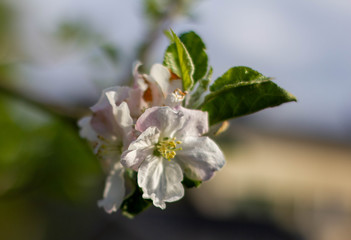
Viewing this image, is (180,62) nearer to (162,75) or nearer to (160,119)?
(162,75)

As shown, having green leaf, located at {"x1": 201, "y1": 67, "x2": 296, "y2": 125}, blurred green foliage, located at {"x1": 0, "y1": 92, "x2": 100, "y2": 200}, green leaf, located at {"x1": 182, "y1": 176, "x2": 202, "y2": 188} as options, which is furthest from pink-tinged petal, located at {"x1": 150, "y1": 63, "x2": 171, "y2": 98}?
blurred green foliage, located at {"x1": 0, "y1": 92, "x2": 100, "y2": 200}

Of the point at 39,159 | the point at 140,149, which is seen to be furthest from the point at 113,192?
the point at 39,159

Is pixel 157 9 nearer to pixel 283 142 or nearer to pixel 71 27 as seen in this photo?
pixel 71 27

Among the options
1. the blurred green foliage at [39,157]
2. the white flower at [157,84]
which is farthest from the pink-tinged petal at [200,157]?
the blurred green foliage at [39,157]

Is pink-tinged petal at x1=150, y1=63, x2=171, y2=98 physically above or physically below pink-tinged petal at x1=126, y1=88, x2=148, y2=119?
above

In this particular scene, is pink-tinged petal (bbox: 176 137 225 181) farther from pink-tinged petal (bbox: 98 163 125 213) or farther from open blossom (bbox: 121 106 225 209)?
pink-tinged petal (bbox: 98 163 125 213)

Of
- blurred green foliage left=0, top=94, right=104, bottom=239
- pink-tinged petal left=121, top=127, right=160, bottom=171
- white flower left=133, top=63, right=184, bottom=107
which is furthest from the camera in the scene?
blurred green foliage left=0, top=94, right=104, bottom=239

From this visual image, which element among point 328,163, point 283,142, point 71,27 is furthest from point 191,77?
point 328,163

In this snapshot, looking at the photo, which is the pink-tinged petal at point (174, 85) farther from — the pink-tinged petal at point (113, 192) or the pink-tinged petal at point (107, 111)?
the pink-tinged petal at point (113, 192)

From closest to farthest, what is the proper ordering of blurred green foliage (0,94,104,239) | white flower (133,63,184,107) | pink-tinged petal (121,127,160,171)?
1. pink-tinged petal (121,127,160,171)
2. white flower (133,63,184,107)
3. blurred green foliage (0,94,104,239)
